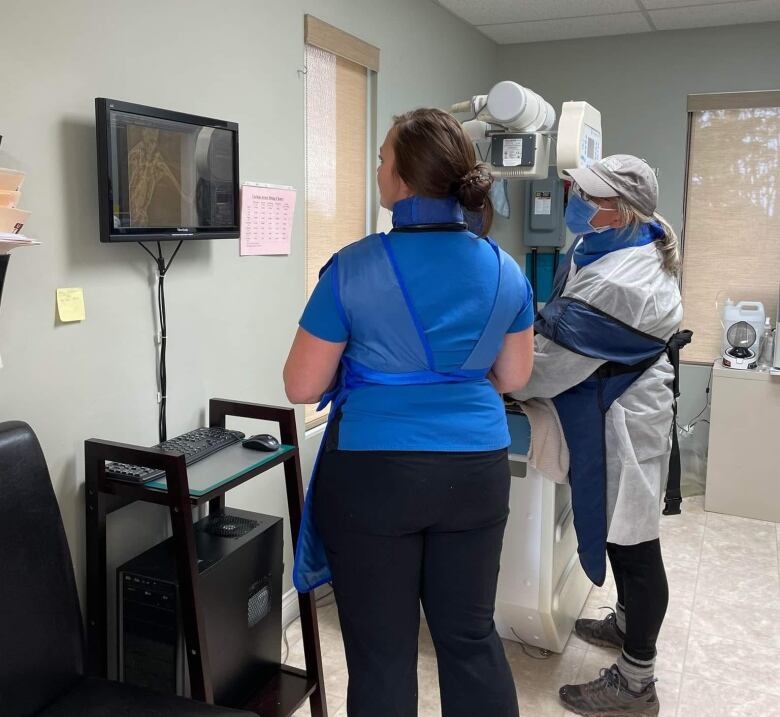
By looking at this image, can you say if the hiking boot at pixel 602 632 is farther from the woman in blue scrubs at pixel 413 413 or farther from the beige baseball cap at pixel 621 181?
the beige baseball cap at pixel 621 181

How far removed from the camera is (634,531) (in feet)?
6.79

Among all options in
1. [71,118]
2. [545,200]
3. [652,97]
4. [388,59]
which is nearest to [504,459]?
[71,118]

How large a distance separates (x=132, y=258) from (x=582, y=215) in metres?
1.18

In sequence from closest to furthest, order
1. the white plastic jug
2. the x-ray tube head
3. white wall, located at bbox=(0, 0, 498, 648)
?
1. white wall, located at bbox=(0, 0, 498, 648)
2. the x-ray tube head
3. the white plastic jug

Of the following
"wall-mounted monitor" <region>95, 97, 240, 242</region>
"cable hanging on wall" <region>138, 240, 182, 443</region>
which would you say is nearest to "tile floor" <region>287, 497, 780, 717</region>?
"cable hanging on wall" <region>138, 240, 182, 443</region>

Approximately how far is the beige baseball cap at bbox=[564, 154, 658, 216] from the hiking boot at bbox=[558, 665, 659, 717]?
1344 millimetres

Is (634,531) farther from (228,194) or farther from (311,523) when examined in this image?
(228,194)

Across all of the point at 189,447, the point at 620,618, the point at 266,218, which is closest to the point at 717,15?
the point at 266,218

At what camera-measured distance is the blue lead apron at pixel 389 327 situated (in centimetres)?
136

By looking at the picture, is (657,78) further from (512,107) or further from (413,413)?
(413,413)

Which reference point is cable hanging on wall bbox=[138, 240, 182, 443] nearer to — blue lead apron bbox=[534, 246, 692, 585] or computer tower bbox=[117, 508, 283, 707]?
computer tower bbox=[117, 508, 283, 707]

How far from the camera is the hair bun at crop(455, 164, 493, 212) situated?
1.39 m

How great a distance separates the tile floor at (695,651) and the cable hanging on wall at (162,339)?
92cm

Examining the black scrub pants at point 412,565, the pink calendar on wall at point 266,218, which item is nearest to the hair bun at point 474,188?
the black scrub pants at point 412,565
